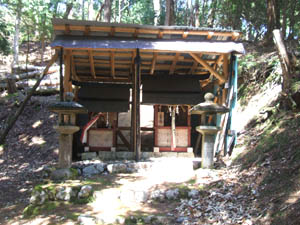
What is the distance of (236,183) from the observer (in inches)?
250

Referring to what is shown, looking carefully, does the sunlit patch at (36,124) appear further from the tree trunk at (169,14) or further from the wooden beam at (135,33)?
the tree trunk at (169,14)

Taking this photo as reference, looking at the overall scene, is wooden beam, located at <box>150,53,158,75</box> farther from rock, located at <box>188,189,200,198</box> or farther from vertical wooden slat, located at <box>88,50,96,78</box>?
rock, located at <box>188,189,200,198</box>

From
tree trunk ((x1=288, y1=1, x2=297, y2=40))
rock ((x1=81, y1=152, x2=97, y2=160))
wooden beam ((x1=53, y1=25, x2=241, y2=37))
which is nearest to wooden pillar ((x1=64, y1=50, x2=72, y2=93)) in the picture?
wooden beam ((x1=53, y1=25, x2=241, y2=37))

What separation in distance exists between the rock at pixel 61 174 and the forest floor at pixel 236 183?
633 mm

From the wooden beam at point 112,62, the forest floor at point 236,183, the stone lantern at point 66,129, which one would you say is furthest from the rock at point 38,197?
the wooden beam at point 112,62

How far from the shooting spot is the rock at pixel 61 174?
7.85 m

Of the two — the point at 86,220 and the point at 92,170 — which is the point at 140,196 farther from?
the point at 92,170

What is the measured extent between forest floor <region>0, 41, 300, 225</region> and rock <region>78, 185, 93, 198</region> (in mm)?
268

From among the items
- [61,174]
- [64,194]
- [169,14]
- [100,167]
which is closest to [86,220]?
[64,194]

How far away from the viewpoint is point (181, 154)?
11242mm

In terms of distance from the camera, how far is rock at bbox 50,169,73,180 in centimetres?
785

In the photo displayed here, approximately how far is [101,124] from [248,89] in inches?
237

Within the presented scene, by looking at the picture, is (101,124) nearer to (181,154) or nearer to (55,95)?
(181,154)

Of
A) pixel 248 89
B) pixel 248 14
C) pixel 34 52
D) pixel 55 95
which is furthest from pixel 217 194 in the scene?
pixel 34 52
